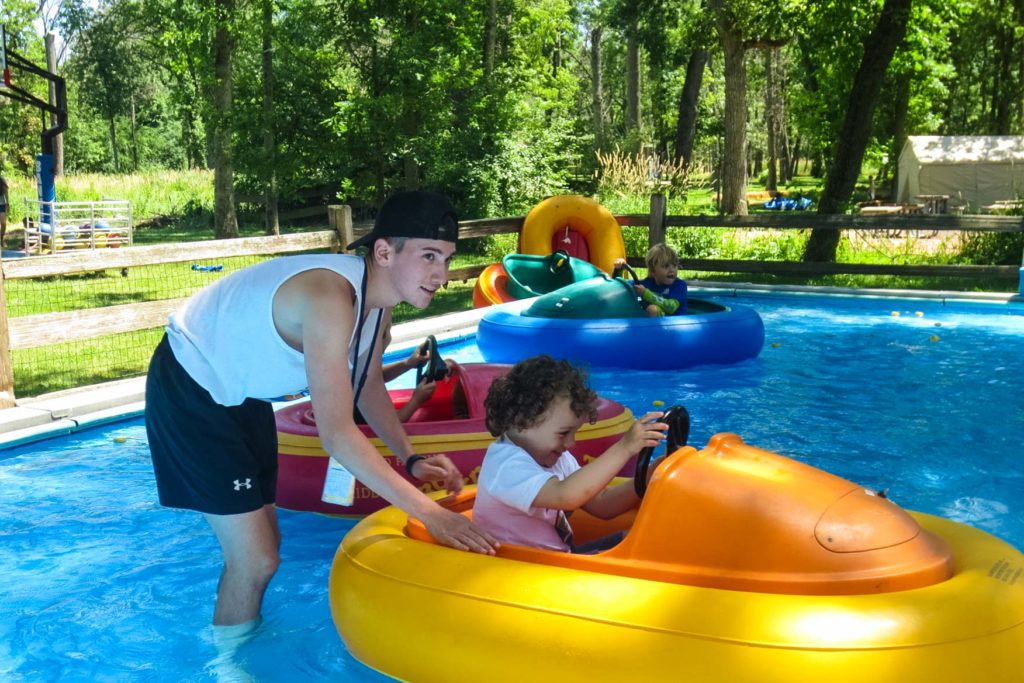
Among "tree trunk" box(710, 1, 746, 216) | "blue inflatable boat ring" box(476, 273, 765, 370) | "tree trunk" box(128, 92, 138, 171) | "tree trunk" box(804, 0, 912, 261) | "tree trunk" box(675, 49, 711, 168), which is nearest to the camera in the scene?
"blue inflatable boat ring" box(476, 273, 765, 370)

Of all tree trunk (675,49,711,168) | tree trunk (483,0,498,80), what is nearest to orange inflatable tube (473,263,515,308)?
tree trunk (483,0,498,80)

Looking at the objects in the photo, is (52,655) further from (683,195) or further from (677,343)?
(683,195)

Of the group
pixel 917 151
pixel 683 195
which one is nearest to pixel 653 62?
pixel 917 151

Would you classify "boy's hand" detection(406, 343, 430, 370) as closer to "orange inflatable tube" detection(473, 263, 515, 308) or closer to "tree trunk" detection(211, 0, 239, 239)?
"orange inflatable tube" detection(473, 263, 515, 308)

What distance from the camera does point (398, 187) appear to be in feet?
56.6

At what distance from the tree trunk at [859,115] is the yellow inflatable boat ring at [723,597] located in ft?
37.5

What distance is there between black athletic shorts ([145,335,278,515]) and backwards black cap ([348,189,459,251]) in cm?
66

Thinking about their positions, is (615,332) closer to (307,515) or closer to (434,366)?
(434,366)

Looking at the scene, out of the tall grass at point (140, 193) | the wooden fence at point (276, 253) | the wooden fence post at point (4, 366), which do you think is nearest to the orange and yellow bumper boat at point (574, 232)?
the wooden fence at point (276, 253)

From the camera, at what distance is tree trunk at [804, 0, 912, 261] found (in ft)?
43.8

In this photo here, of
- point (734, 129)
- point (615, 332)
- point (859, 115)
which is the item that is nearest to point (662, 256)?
point (615, 332)

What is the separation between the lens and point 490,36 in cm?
1702

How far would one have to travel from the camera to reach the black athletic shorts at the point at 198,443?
2.89 meters

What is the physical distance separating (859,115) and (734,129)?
6.90 metres
